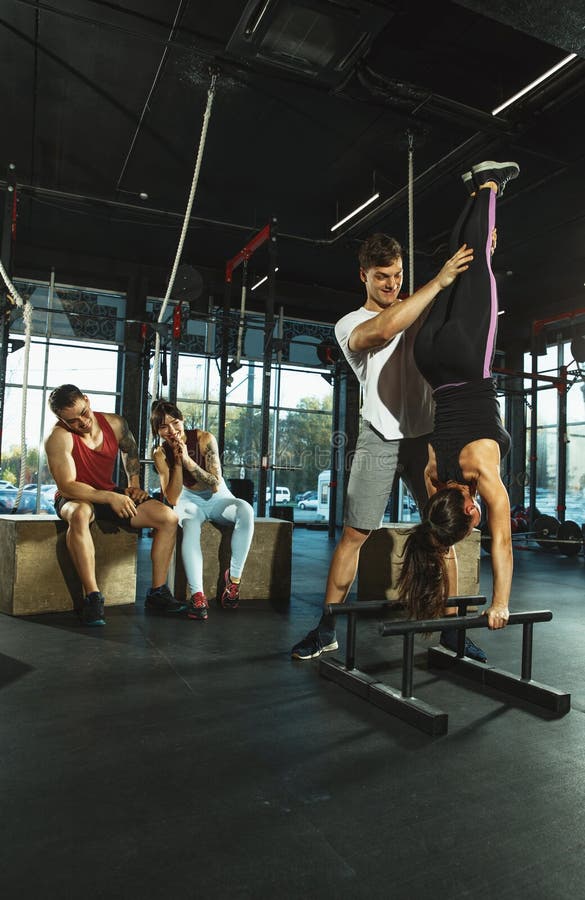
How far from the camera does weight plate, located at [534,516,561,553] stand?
6777 millimetres

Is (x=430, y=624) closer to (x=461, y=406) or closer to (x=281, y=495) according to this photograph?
(x=461, y=406)

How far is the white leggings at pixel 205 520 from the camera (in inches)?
111

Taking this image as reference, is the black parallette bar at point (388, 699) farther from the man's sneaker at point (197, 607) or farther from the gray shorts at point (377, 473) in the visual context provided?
the man's sneaker at point (197, 607)

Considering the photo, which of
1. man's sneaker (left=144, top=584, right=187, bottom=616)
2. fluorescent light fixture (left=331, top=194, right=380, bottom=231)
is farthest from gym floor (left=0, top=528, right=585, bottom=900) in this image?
fluorescent light fixture (left=331, top=194, right=380, bottom=231)

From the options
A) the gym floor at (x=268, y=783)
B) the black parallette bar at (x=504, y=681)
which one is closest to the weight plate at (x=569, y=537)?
the gym floor at (x=268, y=783)

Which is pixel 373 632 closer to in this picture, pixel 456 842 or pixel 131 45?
pixel 456 842

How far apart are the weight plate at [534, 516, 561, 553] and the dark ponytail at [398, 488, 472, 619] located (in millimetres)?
5341

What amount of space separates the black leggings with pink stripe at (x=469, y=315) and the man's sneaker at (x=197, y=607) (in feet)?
4.98

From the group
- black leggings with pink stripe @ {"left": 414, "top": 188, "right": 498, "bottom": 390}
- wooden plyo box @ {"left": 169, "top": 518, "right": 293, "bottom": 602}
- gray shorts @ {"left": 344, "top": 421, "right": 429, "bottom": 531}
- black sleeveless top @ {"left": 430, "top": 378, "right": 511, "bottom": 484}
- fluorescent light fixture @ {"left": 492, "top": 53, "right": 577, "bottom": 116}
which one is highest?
fluorescent light fixture @ {"left": 492, "top": 53, "right": 577, "bottom": 116}

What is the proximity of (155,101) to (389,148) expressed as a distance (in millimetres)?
1898

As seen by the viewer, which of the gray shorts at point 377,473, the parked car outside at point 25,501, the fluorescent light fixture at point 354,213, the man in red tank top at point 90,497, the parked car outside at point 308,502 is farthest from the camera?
the parked car outside at point 308,502

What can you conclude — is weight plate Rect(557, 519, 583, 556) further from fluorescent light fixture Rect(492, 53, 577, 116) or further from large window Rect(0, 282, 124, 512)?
large window Rect(0, 282, 124, 512)

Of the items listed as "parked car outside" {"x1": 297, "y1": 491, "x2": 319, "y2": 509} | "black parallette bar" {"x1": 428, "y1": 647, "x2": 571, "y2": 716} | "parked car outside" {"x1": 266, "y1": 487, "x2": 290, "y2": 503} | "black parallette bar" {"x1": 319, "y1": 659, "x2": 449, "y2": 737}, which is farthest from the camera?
"parked car outside" {"x1": 297, "y1": 491, "x2": 319, "y2": 509}

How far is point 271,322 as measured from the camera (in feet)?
15.5
